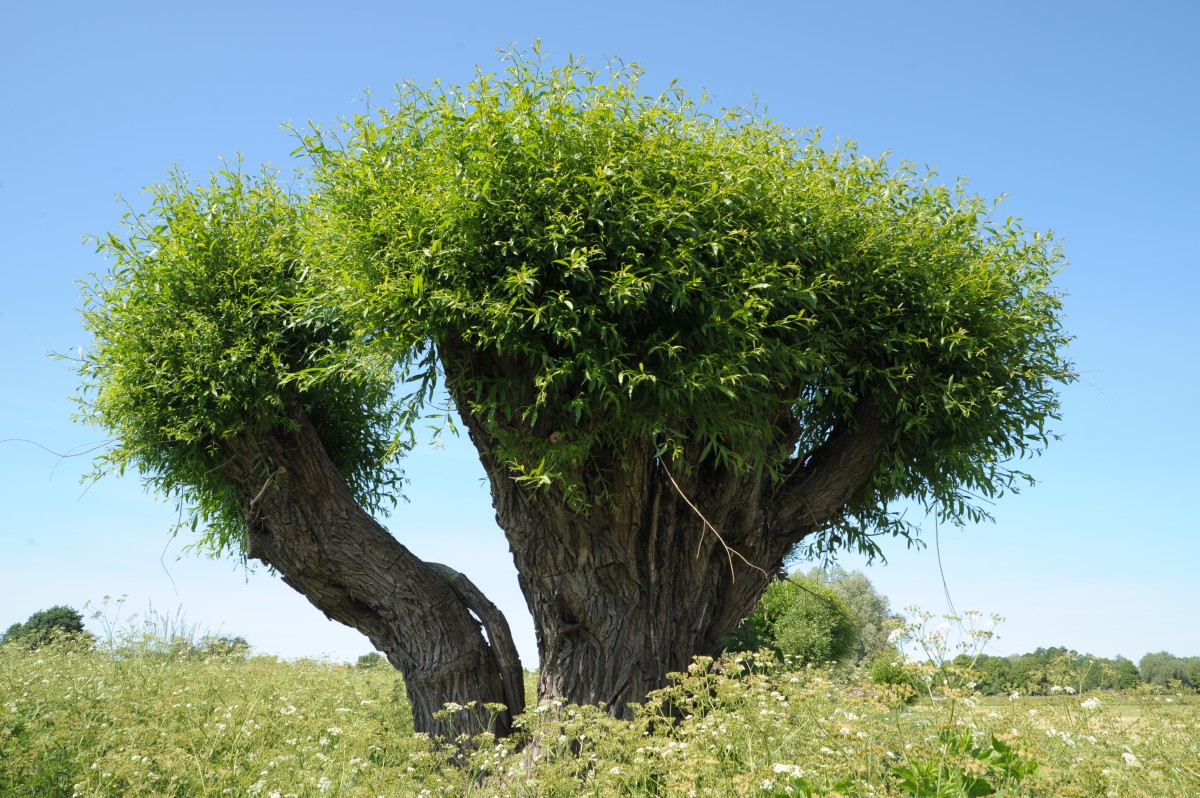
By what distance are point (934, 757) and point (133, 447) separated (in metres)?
8.12

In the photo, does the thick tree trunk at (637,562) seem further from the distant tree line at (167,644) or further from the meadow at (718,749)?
the distant tree line at (167,644)

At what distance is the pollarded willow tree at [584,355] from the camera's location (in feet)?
22.2

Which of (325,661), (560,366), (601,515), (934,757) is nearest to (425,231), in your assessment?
(560,366)

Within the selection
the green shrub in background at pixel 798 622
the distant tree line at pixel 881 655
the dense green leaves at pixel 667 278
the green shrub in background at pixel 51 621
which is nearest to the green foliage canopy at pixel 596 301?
the dense green leaves at pixel 667 278

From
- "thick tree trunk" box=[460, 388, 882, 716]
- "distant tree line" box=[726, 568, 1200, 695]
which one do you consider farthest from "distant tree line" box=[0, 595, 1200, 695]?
"thick tree trunk" box=[460, 388, 882, 716]

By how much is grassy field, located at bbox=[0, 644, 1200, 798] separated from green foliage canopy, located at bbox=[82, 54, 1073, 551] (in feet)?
6.95

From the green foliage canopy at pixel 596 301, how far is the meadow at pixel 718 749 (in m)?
2.12

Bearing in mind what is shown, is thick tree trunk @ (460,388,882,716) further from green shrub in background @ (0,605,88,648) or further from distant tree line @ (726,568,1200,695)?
green shrub in background @ (0,605,88,648)

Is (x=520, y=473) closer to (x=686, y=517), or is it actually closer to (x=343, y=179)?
(x=686, y=517)

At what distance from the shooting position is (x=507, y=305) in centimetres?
661

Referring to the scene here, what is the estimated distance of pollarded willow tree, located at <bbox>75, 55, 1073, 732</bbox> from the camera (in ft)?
22.2

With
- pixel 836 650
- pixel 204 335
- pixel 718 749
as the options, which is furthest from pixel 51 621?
pixel 718 749

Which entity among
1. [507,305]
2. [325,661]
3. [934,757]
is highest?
[507,305]

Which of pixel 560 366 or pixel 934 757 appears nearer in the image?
pixel 934 757
